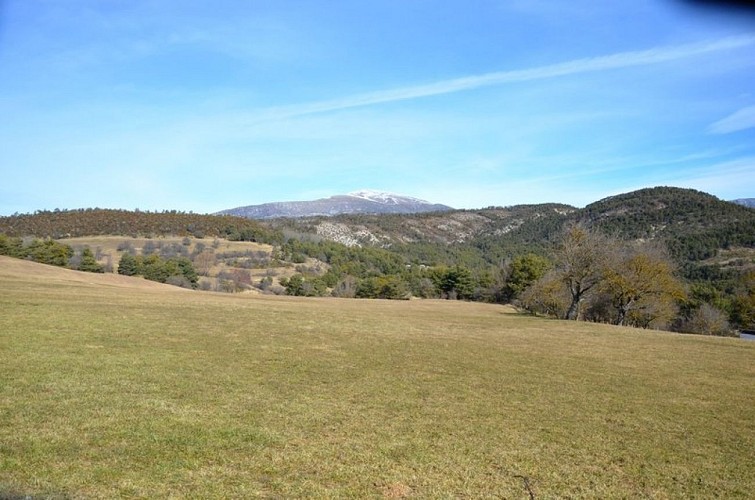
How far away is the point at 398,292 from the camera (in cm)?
11175

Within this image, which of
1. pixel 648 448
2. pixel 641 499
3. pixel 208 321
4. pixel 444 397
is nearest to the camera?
pixel 641 499

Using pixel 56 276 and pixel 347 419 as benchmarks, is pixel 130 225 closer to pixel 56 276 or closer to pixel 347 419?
pixel 56 276

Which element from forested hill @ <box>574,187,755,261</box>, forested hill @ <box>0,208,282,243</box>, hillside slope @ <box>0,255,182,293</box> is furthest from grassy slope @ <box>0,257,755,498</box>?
forested hill @ <box>0,208,282,243</box>

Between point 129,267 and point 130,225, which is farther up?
point 130,225

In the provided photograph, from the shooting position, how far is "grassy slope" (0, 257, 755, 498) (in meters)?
7.85

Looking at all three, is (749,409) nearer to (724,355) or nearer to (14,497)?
(724,355)

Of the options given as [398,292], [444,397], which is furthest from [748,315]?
[444,397]

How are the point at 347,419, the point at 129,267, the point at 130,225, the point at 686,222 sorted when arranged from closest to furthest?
the point at 347,419 → the point at 129,267 → the point at 130,225 → the point at 686,222

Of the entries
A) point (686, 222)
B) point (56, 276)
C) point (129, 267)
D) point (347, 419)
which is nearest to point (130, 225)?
point (129, 267)

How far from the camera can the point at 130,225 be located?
159 m

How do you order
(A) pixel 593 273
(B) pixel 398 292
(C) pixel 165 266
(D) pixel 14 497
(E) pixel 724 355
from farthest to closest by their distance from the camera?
(B) pixel 398 292
(C) pixel 165 266
(A) pixel 593 273
(E) pixel 724 355
(D) pixel 14 497

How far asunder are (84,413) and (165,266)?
326 feet

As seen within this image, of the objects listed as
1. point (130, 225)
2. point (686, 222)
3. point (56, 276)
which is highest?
point (686, 222)

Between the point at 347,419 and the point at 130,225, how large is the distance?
165909 millimetres
